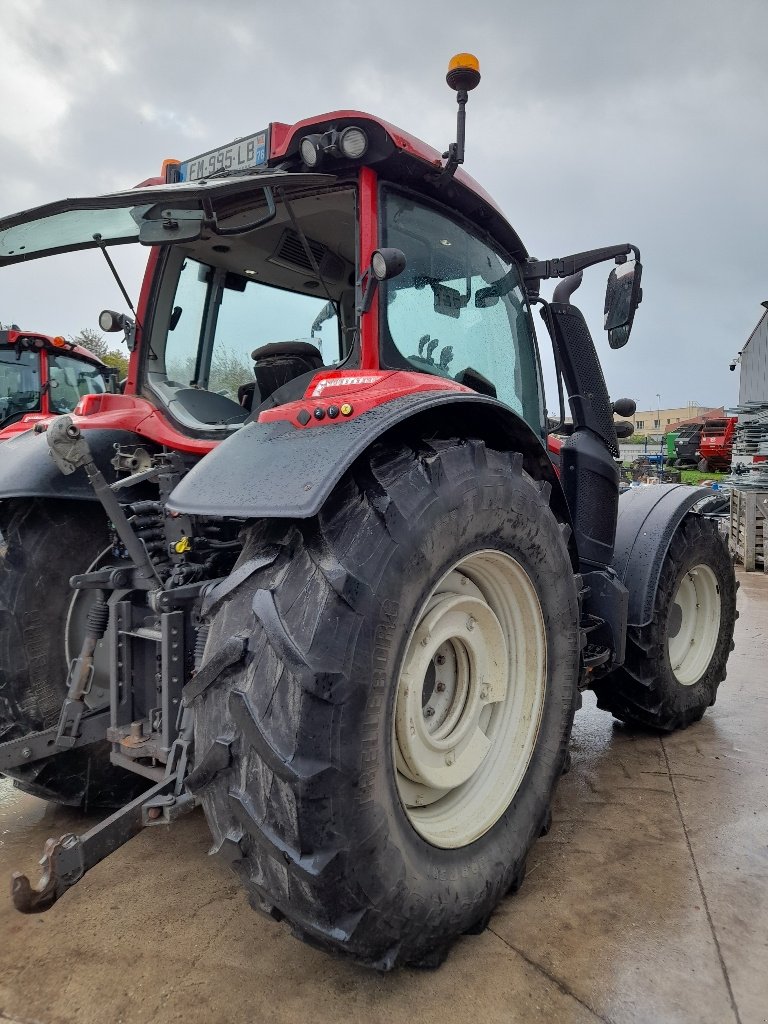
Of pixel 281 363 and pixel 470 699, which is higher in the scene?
pixel 281 363

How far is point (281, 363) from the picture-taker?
267 centimetres

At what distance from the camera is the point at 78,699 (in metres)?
2.37

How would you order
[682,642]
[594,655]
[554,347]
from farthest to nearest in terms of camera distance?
[682,642] < [554,347] < [594,655]

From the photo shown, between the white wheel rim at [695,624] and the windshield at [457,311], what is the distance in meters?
1.42

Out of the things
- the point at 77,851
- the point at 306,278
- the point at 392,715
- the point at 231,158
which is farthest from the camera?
the point at 306,278

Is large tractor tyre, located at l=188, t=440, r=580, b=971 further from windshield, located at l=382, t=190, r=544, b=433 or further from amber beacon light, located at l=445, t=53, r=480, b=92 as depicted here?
amber beacon light, located at l=445, t=53, r=480, b=92

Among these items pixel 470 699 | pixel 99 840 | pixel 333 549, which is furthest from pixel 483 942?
pixel 333 549

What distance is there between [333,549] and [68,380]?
31.4 feet

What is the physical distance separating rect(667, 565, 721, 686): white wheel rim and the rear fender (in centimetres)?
227

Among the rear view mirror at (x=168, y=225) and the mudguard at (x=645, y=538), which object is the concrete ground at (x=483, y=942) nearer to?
the mudguard at (x=645, y=538)

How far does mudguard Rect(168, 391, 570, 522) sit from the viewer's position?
1.58m

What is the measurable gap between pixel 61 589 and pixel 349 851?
160cm

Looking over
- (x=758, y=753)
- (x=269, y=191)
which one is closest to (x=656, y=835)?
(x=758, y=753)

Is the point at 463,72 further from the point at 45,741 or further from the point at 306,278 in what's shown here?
the point at 45,741
